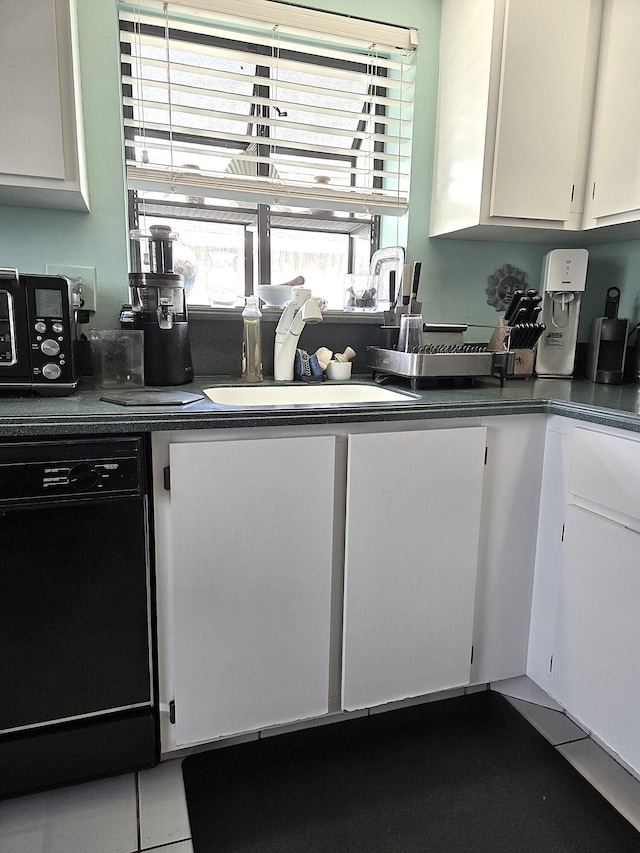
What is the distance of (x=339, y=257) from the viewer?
2.21 m

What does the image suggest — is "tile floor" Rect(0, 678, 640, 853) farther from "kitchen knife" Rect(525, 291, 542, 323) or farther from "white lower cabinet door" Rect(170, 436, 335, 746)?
"kitchen knife" Rect(525, 291, 542, 323)

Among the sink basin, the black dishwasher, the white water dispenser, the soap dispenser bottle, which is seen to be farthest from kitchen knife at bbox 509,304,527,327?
the black dishwasher

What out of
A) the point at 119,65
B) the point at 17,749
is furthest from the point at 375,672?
the point at 119,65

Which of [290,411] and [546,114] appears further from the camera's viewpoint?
[546,114]

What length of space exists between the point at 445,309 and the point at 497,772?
5.17 feet

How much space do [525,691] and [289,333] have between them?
4.54ft

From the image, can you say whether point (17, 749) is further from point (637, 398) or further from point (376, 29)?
point (376, 29)

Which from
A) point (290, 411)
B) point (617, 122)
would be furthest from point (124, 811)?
point (617, 122)

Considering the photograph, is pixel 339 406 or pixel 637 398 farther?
pixel 637 398

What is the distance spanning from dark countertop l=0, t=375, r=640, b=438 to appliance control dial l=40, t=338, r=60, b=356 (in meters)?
0.12

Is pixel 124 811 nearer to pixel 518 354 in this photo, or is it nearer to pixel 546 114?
pixel 518 354

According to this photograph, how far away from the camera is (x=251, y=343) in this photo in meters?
1.78

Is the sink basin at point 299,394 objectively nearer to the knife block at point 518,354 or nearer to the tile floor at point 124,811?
the knife block at point 518,354

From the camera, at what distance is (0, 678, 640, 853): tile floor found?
1.18 metres
